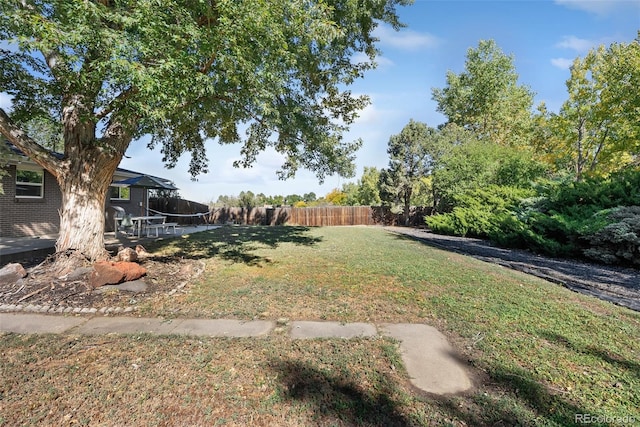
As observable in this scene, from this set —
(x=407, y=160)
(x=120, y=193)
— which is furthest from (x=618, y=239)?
(x=120, y=193)

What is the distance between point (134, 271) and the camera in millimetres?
4801

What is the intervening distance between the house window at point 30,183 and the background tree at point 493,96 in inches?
1020

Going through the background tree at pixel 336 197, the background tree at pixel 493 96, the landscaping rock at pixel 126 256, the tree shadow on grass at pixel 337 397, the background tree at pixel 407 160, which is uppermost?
the background tree at pixel 493 96

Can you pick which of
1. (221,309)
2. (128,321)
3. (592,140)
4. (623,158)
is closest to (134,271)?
(128,321)

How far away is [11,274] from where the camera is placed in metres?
4.61

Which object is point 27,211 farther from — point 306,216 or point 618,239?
point 618,239

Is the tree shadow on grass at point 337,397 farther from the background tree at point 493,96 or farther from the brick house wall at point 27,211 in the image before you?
the background tree at point 493,96

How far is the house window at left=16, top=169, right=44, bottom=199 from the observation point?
951cm

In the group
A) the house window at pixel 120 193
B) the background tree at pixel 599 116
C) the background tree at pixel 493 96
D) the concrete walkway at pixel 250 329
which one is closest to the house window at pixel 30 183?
the house window at pixel 120 193

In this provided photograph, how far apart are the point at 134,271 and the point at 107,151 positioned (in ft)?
6.89

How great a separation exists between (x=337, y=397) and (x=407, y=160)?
18.6m

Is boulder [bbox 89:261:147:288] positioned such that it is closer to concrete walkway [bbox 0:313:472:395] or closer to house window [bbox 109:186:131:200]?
concrete walkway [bbox 0:313:472:395]

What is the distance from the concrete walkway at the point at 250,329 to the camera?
9.21 ft

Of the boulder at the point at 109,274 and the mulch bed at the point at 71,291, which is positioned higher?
the boulder at the point at 109,274
